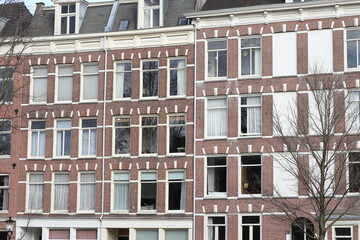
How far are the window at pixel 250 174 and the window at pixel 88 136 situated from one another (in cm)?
921

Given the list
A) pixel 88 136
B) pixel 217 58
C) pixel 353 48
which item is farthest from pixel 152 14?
pixel 353 48

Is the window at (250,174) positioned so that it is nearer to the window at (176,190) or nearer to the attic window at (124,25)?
the window at (176,190)

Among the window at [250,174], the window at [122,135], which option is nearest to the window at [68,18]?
the window at [122,135]

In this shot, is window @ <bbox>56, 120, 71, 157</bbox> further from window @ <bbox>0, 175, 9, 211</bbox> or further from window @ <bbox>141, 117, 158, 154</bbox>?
window @ <bbox>141, 117, 158, 154</bbox>

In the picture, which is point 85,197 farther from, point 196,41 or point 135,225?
point 196,41

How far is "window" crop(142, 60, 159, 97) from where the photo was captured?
→ 4512cm

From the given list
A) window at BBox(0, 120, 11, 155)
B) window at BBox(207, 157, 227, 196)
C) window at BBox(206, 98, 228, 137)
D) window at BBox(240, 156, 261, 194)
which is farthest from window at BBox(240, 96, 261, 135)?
window at BBox(0, 120, 11, 155)

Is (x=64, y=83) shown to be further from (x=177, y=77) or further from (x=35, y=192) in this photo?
(x=177, y=77)

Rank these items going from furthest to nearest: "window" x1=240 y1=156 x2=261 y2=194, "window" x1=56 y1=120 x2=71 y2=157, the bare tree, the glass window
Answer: "window" x1=56 y1=120 x2=71 y2=157
"window" x1=240 y1=156 x2=261 y2=194
the glass window
the bare tree

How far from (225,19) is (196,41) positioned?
80.6 inches

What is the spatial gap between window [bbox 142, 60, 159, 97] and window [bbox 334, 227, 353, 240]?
507 inches

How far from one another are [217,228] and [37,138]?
12622mm

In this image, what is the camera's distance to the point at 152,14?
46.2m

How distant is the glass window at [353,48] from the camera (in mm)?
41094
